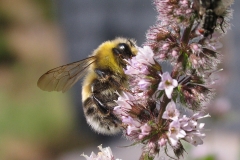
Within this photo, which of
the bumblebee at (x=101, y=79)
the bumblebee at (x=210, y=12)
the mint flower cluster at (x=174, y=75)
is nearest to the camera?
the bumblebee at (x=210, y=12)

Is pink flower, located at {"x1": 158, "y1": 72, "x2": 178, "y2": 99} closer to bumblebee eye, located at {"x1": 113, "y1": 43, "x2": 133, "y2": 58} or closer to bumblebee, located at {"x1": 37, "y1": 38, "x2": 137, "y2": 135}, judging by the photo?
bumblebee, located at {"x1": 37, "y1": 38, "x2": 137, "y2": 135}

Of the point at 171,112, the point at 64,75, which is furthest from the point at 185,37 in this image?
the point at 64,75

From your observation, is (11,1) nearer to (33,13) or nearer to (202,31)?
(33,13)

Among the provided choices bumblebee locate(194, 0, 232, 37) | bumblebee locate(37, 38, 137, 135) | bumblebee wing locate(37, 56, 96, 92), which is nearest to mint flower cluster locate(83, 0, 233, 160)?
bumblebee locate(194, 0, 232, 37)

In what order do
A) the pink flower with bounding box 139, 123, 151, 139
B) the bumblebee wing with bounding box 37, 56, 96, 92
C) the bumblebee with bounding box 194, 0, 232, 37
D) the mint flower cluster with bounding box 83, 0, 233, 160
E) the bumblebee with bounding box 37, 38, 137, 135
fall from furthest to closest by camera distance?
1. the bumblebee wing with bounding box 37, 56, 96, 92
2. the bumblebee with bounding box 37, 38, 137, 135
3. the pink flower with bounding box 139, 123, 151, 139
4. the mint flower cluster with bounding box 83, 0, 233, 160
5. the bumblebee with bounding box 194, 0, 232, 37

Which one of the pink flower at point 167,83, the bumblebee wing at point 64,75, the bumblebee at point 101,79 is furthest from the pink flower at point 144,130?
the bumblebee wing at point 64,75

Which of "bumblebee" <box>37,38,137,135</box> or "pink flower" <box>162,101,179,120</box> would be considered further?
"bumblebee" <box>37,38,137,135</box>

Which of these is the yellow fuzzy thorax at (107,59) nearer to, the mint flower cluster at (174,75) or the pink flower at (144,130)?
the mint flower cluster at (174,75)
